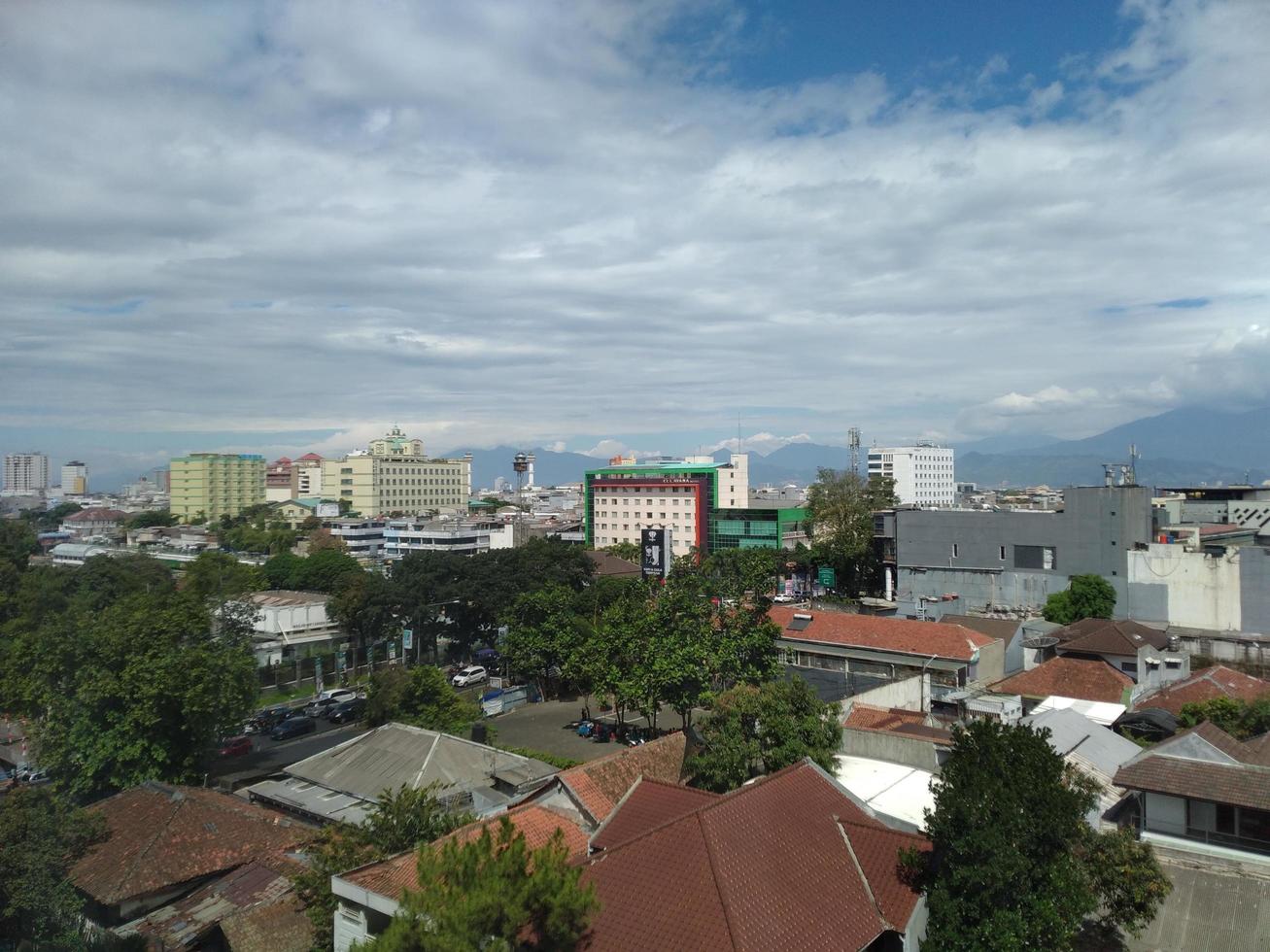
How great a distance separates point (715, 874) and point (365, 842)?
578cm

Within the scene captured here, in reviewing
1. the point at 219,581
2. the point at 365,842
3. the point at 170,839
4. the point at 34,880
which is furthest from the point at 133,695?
the point at 219,581

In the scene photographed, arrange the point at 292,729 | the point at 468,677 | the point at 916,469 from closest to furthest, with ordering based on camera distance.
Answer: the point at 292,729
the point at 468,677
the point at 916,469

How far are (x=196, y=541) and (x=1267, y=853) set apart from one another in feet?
283

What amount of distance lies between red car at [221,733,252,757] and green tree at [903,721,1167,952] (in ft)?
72.3

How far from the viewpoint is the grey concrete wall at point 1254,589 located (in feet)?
117

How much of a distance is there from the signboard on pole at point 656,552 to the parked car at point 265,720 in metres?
17.8

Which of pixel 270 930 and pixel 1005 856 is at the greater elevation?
pixel 1005 856

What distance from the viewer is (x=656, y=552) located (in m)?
42.5

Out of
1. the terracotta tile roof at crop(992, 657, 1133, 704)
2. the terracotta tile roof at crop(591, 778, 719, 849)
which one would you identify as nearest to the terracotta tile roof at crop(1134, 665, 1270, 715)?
the terracotta tile roof at crop(992, 657, 1133, 704)

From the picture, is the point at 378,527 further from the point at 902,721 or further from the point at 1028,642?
the point at 902,721

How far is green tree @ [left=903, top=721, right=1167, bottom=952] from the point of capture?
32.7 feet

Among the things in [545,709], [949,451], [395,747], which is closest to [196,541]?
[545,709]

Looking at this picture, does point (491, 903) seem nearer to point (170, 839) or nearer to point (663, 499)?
point (170, 839)

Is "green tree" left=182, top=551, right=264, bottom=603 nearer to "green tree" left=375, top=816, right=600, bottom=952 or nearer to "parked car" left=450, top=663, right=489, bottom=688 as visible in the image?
"parked car" left=450, top=663, right=489, bottom=688
